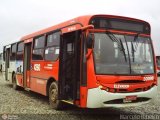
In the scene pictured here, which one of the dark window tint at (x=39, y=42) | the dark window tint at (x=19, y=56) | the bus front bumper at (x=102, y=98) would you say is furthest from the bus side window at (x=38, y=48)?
the bus front bumper at (x=102, y=98)

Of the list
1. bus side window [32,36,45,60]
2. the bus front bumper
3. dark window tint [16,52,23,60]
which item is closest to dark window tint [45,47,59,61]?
bus side window [32,36,45,60]

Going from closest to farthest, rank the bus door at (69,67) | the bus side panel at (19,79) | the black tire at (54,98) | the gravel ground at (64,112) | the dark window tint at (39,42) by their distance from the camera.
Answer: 1. the bus door at (69,67)
2. the gravel ground at (64,112)
3. the black tire at (54,98)
4. the dark window tint at (39,42)
5. the bus side panel at (19,79)

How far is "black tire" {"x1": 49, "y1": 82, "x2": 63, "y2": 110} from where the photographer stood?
11323 millimetres

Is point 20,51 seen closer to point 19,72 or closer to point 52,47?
point 19,72

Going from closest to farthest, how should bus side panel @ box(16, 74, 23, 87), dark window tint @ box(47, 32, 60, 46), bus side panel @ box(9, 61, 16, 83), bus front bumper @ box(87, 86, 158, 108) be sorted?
bus front bumper @ box(87, 86, 158, 108) < dark window tint @ box(47, 32, 60, 46) < bus side panel @ box(16, 74, 23, 87) < bus side panel @ box(9, 61, 16, 83)

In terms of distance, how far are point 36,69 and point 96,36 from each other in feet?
17.0

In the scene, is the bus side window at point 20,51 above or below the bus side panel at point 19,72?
above

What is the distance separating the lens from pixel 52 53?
12141 millimetres

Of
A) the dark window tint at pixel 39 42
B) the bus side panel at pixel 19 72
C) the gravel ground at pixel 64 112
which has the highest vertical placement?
the dark window tint at pixel 39 42

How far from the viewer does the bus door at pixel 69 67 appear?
9.88 m

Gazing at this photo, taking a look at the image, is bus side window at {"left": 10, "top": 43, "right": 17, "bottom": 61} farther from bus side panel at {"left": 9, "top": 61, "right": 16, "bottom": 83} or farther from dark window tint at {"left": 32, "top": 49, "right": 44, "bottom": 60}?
dark window tint at {"left": 32, "top": 49, "right": 44, "bottom": 60}

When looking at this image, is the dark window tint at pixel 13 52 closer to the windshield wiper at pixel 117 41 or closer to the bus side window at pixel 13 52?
the bus side window at pixel 13 52

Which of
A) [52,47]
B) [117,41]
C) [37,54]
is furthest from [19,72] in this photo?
[117,41]

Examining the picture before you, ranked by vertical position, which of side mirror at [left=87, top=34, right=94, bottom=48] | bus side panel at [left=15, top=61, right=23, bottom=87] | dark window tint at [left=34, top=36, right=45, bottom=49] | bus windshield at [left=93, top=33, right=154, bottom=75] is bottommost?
bus side panel at [left=15, top=61, right=23, bottom=87]
